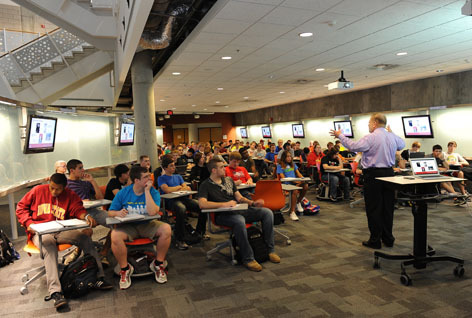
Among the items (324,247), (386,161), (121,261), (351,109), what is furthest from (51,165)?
(351,109)

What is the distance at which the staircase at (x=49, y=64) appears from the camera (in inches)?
352

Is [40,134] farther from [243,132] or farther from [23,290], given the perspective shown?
[243,132]

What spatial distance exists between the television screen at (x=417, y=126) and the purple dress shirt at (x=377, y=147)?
21.1ft

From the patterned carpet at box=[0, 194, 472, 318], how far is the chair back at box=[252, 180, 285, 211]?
2.02 feet

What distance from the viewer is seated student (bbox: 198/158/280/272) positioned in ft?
13.7

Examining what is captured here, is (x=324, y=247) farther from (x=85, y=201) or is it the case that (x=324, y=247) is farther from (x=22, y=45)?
(x=22, y=45)

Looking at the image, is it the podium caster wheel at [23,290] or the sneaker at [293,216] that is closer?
the podium caster wheel at [23,290]

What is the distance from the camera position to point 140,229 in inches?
156

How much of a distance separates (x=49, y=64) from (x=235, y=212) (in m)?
7.75

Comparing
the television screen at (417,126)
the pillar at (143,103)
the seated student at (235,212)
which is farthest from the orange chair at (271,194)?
the television screen at (417,126)

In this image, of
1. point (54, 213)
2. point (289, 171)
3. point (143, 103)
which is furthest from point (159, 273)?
point (143, 103)

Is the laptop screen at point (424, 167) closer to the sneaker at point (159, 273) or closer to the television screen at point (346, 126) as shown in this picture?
the sneaker at point (159, 273)

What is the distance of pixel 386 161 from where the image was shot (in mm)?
4578

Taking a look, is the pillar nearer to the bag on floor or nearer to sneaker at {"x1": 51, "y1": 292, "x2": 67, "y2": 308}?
the bag on floor
